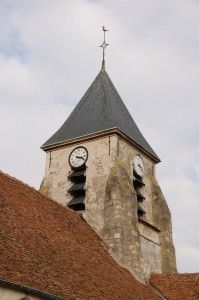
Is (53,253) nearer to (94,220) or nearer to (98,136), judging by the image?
(94,220)

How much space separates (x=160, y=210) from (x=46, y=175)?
14.4 feet

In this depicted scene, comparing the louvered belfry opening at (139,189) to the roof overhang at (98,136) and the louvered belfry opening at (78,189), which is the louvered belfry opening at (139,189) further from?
the louvered belfry opening at (78,189)

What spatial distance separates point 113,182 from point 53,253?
524 cm

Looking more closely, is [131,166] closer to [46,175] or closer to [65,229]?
[46,175]

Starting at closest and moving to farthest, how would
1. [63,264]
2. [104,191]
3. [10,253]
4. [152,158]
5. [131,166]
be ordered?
[10,253], [63,264], [104,191], [131,166], [152,158]

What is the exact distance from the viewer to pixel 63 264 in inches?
491

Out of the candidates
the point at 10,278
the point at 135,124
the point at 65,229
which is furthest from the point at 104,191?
the point at 10,278

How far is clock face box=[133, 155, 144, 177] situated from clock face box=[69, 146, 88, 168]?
186cm

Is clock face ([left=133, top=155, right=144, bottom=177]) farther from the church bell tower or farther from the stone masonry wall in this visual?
the stone masonry wall

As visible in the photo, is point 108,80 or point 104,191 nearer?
point 104,191

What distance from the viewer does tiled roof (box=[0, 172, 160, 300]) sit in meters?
10.9

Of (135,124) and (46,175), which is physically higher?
(135,124)

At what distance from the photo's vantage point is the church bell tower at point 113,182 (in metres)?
16.7

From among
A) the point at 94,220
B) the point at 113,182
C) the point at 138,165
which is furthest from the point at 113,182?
the point at 138,165
